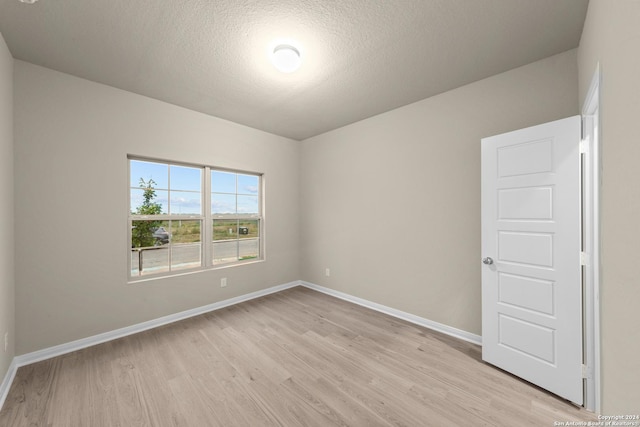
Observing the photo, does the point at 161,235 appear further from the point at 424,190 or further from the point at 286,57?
the point at 424,190

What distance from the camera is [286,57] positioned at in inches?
78.4

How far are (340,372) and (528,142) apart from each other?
2499 mm

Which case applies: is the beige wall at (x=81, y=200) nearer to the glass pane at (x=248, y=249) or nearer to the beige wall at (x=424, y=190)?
the glass pane at (x=248, y=249)

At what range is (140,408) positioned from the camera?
5.53ft

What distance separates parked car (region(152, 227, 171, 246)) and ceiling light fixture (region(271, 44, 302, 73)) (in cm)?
247

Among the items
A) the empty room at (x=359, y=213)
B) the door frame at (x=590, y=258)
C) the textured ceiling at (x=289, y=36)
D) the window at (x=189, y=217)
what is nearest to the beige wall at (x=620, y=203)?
the empty room at (x=359, y=213)

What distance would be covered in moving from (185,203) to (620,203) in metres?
3.89

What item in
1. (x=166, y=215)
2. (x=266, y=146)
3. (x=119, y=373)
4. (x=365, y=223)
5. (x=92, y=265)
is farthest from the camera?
(x=266, y=146)

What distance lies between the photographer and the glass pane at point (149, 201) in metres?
2.87

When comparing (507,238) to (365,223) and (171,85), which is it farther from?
(171,85)

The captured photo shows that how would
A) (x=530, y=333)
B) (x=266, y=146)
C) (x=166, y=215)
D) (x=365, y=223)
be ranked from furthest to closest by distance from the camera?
(x=266, y=146)
(x=365, y=223)
(x=166, y=215)
(x=530, y=333)

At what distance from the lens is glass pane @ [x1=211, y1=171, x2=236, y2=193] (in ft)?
11.7

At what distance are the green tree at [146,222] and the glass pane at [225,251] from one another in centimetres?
82

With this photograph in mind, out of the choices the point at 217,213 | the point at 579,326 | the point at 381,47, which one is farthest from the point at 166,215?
the point at 579,326
